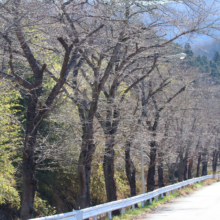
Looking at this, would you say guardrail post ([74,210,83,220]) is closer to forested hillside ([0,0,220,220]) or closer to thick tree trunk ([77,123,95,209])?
forested hillside ([0,0,220,220])

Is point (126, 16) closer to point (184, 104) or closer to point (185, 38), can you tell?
point (185, 38)

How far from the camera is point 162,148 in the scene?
21438 millimetres

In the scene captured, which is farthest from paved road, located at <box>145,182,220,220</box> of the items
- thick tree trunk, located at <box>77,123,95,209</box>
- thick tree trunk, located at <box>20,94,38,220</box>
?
thick tree trunk, located at <box>20,94,38,220</box>

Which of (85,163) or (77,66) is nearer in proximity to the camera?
(85,163)

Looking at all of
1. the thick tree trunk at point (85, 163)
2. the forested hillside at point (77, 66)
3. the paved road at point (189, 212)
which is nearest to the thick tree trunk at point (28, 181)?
the forested hillside at point (77, 66)

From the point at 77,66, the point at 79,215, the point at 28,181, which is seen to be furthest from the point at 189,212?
the point at 77,66

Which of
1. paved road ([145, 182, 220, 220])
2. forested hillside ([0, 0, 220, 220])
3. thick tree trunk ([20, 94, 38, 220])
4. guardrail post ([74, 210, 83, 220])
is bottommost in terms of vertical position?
paved road ([145, 182, 220, 220])

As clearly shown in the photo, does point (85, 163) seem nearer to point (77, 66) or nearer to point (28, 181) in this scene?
point (28, 181)

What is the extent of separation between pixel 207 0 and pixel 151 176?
14076 mm

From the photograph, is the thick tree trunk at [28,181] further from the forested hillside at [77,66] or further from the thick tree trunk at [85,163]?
the thick tree trunk at [85,163]

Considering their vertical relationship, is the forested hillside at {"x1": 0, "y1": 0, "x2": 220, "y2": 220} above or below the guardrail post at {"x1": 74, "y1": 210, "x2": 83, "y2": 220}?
above

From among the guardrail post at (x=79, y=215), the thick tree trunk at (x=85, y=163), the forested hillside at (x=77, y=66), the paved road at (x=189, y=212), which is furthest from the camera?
the paved road at (x=189, y=212)

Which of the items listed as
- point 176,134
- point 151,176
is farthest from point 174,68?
point 151,176

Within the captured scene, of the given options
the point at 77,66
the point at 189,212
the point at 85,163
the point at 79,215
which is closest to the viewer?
the point at 79,215
